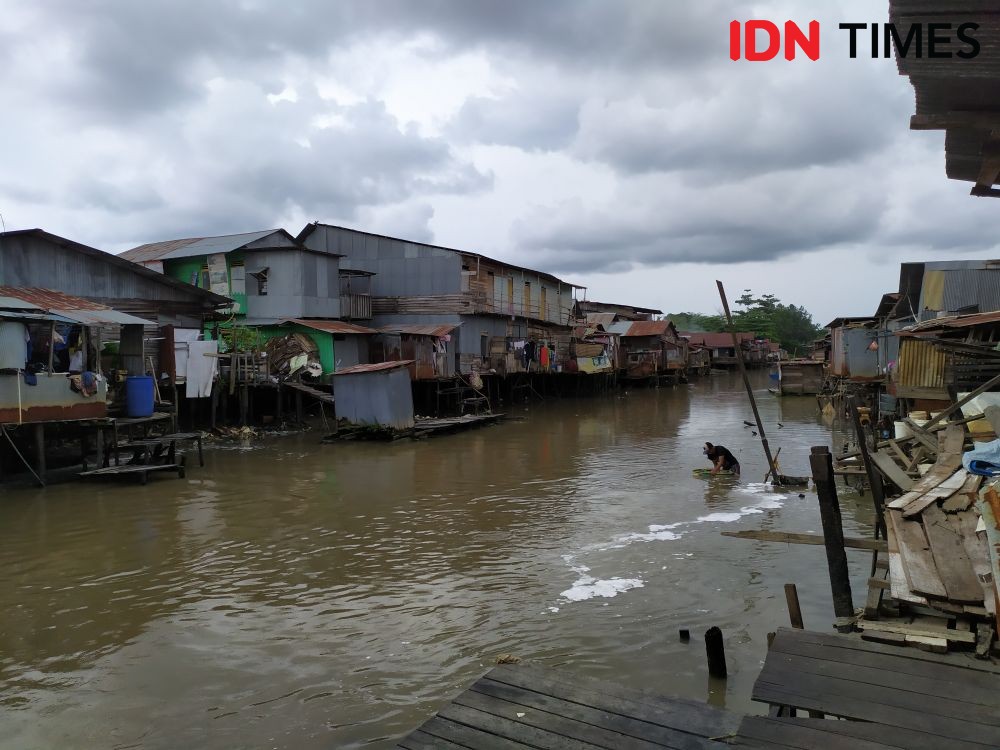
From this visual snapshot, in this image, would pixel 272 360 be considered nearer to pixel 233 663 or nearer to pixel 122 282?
pixel 122 282

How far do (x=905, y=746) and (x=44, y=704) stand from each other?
19.9 feet

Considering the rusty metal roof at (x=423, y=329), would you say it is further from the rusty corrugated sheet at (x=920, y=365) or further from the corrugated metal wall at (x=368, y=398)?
the rusty corrugated sheet at (x=920, y=365)

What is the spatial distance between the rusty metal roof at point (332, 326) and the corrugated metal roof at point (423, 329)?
1.00 meters

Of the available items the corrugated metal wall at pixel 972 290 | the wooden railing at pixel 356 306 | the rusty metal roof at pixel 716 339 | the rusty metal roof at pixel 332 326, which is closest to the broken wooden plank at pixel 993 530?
the corrugated metal wall at pixel 972 290

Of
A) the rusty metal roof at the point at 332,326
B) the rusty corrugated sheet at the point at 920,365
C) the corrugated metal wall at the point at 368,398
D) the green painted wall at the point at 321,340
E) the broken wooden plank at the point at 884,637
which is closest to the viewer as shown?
the broken wooden plank at the point at 884,637

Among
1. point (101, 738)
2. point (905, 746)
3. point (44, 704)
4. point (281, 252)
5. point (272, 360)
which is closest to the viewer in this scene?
point (905, 746)

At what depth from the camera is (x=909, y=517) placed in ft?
18.2

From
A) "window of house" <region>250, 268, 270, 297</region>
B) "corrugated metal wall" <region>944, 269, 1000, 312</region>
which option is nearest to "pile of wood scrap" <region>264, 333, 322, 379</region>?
"window of house" <region>250, 268, 270, 297</region>

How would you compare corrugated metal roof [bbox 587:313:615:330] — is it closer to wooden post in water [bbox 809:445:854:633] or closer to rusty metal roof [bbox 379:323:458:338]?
rusty metal roof [bbox 379:323:458:338]

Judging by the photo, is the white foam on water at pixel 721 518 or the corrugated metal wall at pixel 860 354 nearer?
the white foam on water at pixel 721 518

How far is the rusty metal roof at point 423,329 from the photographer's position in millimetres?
29078

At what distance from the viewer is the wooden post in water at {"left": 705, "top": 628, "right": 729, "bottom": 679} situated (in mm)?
5871

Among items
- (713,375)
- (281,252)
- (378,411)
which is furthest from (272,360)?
(713,375)

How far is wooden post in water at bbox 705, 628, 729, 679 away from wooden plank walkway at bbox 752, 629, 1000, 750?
148 centimetres
